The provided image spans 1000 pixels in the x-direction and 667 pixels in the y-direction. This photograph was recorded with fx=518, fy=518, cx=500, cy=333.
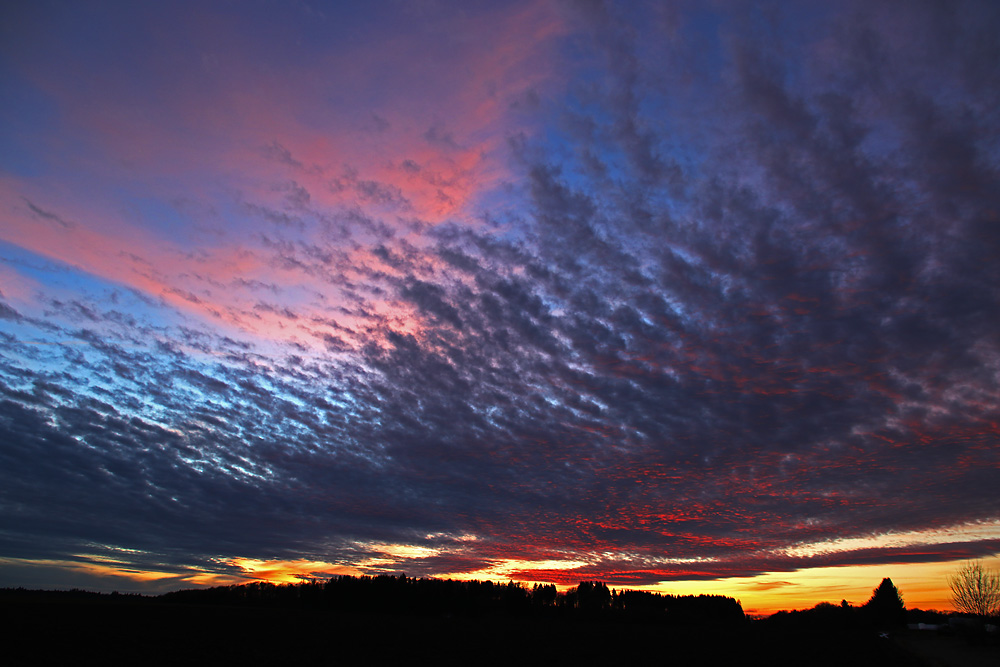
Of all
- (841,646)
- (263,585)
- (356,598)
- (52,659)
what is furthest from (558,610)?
(52,659)

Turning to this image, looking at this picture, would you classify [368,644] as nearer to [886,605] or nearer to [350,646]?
[350,646]

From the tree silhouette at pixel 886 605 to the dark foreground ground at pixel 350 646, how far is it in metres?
52.8

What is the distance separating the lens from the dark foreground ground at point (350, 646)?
4003 centimetres

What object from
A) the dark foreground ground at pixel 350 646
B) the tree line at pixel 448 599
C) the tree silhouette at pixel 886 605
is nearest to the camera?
the dark foreground ground at pixel 350 646

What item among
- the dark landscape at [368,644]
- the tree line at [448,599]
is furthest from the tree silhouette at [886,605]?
the tree line at [448,599]

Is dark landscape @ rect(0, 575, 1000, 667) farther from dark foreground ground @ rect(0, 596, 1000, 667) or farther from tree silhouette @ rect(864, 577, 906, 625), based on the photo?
tree silhouette @ rect(864, 577, 906, 625)

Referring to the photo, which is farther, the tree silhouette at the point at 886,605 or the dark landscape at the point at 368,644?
the tree silhouette at the point at 886,605

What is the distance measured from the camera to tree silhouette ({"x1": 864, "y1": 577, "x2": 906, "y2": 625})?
116 metres

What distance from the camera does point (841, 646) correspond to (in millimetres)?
65000

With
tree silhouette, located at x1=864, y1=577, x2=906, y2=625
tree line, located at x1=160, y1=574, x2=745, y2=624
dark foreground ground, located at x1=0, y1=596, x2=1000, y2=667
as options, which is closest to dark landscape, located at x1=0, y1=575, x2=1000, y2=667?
dark foreground ground, located at x1=0, y1=596, x2=1000, y2=667

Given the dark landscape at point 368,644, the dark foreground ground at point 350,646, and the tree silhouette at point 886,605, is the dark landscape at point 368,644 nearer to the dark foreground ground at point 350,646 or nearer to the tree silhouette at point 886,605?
the dark foreground ground at point 350,646

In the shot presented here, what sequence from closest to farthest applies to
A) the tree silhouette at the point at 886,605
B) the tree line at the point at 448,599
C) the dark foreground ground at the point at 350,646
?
the dark foreground ground at the point at 350,646 < the tree silhouette at the point at 886,605 < the tree line at the point at 448,599

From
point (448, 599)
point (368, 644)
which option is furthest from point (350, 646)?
point (448, 599)

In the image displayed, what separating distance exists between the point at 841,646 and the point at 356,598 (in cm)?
12435
